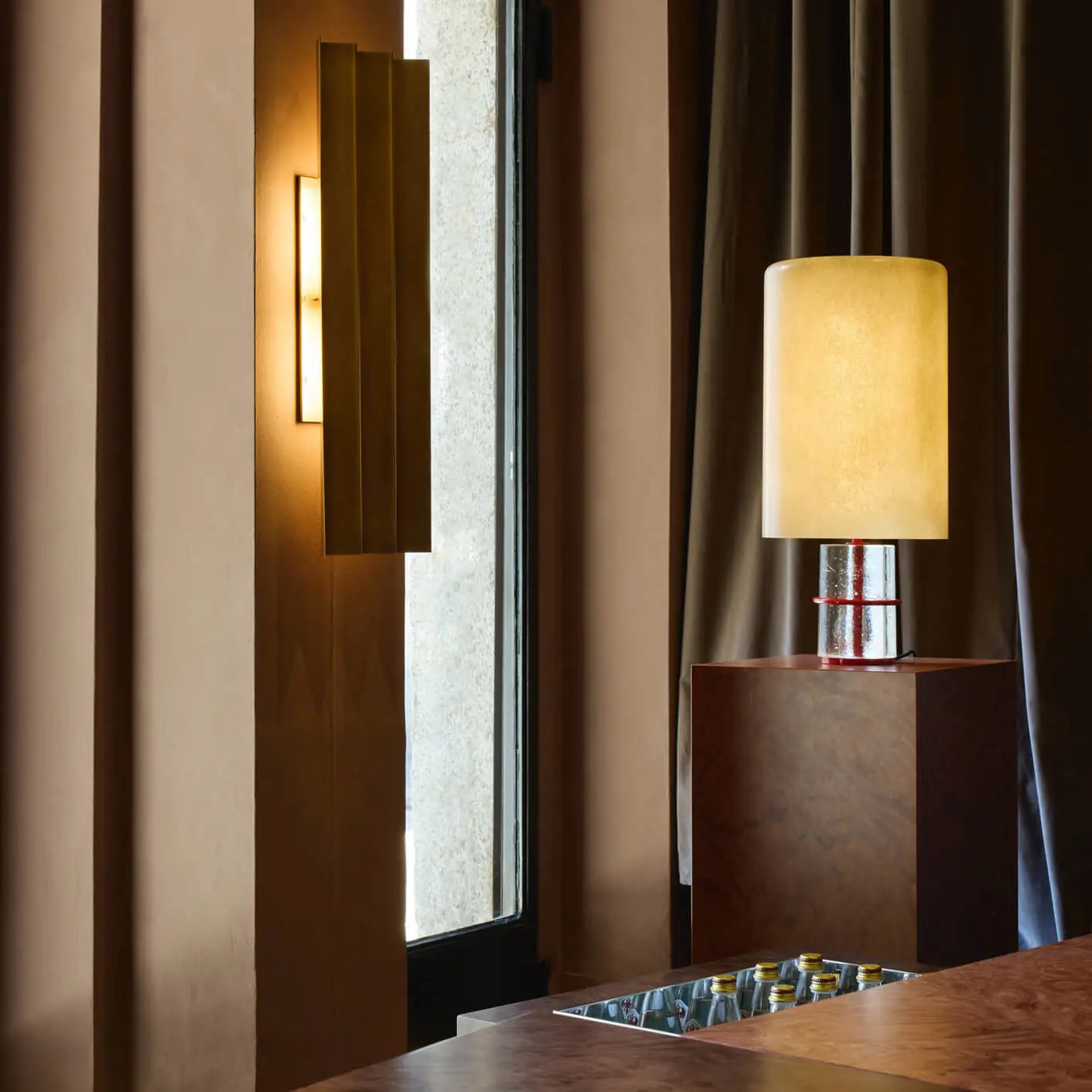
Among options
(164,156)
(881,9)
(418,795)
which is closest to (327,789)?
(418,795)

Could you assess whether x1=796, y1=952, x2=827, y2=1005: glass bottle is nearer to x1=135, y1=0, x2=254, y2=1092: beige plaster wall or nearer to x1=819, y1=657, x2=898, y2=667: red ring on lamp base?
x1=819, y1=657, x2=898, y2=667: red ring on lamp base

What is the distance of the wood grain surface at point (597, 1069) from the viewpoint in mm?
720

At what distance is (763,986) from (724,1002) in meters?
0.09

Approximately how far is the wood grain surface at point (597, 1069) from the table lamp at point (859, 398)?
1361 mm

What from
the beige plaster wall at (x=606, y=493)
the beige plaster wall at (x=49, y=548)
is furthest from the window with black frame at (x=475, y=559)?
the beige plaster wall at (x=49, y=548)

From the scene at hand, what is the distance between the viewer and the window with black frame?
2.64 metres

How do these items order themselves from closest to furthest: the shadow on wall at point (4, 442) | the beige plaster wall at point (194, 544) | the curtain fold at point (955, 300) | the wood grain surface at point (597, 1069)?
the wood grain surface at point (597, 1069) → the beige plaster wall at point (194, 544) → the shadow on wall at point (4, 442) → the curtain fold at point (955, 300)

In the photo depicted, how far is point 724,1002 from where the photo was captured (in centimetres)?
149

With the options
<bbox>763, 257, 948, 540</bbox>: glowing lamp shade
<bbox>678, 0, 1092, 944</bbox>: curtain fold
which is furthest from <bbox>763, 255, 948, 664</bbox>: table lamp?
<bbox>678, 0, 1092, 944</bbox>: curtain fold

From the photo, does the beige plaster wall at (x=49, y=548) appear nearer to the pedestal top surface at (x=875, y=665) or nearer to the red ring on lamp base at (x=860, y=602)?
the pedestal top surface at (x=875, y=665)

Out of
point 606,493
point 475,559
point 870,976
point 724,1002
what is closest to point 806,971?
point 870,976

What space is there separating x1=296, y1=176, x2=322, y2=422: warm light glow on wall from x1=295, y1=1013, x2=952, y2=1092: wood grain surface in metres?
1.37

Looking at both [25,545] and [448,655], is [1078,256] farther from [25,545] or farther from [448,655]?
[25,545]

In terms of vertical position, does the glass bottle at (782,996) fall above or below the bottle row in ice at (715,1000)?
above
